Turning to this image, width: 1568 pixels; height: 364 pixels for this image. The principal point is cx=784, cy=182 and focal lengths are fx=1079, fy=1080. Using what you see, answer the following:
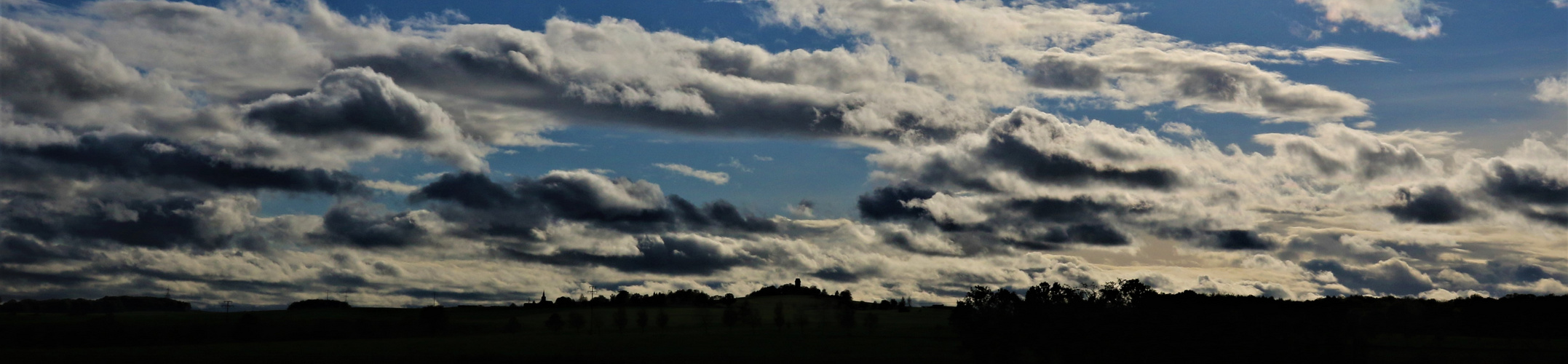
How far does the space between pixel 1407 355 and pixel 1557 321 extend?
62.5m

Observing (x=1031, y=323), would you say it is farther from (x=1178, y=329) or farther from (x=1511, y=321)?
(x=1511, y=321)

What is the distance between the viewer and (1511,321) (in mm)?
186375

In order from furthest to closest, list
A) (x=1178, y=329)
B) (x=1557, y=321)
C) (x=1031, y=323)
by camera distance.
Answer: (x=1557, y=321) → (x=1031, y=323) → (x=1178, y=329)

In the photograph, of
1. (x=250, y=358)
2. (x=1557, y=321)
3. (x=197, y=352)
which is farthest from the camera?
(x=1557, y=321)

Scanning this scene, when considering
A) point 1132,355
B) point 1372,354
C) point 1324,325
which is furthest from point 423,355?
point 1372,354

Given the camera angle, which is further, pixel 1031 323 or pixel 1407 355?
pixel 1407 355

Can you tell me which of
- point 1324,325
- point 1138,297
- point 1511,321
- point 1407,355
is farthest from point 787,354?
point 1511,321

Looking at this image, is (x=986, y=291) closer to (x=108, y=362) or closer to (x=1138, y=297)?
(x=1138, y=297)

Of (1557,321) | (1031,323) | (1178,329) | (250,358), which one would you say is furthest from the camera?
(1557,321)

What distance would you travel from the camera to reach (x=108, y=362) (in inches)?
5827

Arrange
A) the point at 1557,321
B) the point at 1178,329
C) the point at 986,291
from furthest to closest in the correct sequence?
the point at 1557,321 < the point at 986,291 < the point at 1178,329

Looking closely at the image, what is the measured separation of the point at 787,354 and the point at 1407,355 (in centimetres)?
8596

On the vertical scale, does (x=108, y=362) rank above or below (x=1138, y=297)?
below

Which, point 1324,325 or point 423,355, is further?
point 423,355
